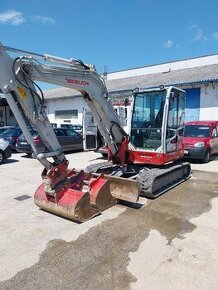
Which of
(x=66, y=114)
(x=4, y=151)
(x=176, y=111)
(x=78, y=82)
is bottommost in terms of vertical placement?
(x=4, y=151)

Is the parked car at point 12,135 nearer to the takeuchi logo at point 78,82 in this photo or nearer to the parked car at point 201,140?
the parked car at point 201,140

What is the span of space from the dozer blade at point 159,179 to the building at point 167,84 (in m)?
8.55

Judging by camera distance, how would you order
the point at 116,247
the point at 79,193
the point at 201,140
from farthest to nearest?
the point at 201,140 < the point at 79,193 < the point at 116,247

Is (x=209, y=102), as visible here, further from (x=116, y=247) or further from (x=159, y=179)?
(x=116, y=247)

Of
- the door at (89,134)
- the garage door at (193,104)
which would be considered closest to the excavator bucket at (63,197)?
the door at (89,134)

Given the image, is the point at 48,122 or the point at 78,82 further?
the point at 78,82

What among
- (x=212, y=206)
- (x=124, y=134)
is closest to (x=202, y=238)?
(x=212, y=206)

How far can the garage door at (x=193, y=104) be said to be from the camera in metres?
19.3

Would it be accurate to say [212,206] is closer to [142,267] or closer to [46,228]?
[142,267]

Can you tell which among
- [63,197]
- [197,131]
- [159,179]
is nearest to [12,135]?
[197,131]

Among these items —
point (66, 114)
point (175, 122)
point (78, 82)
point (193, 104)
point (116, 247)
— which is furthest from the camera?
point (66, 114)

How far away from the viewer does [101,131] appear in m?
7.62

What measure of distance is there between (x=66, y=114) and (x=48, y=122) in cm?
2251

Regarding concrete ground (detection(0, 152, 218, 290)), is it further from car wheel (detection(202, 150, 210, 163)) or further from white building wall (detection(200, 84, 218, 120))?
white building wall (detection(200, 84, 218, 120))
